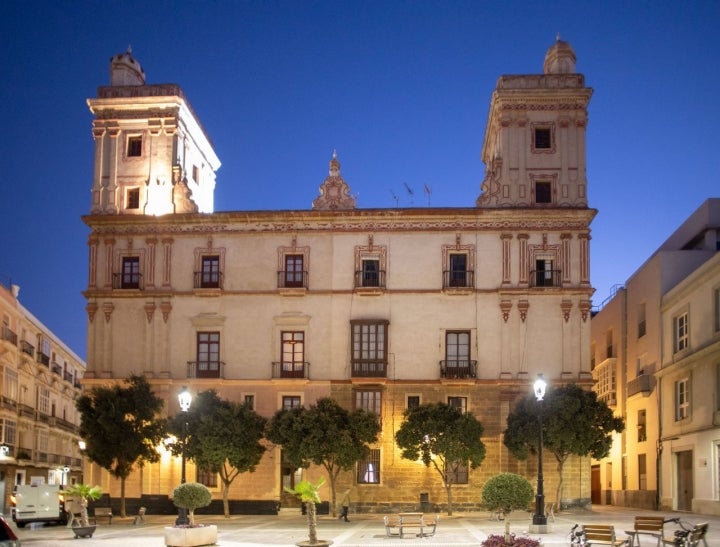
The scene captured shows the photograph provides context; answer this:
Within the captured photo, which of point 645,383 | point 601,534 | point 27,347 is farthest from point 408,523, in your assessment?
point 27,347

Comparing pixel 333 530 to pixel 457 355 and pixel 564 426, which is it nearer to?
pixel 564 426

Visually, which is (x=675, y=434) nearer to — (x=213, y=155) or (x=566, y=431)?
(x=566, y=431)

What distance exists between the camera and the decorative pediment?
4800 centimetres

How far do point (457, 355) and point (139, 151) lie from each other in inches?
731

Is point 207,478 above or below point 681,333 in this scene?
below

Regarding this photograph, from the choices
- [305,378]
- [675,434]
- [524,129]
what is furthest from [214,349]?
[675,434]

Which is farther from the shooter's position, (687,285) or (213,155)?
(213,155)

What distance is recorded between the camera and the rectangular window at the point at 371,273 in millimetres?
47219

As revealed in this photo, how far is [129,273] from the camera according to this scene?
48.4 m

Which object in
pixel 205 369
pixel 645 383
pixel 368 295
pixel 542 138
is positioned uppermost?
pixel 542 138

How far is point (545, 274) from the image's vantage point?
46.4 metres

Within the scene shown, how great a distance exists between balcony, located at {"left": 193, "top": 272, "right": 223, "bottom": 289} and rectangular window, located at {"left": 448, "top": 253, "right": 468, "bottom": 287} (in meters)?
10.9

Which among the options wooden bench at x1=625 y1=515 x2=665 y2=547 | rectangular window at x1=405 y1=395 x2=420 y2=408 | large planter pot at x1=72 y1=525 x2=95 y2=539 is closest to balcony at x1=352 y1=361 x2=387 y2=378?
rectangular window at x1=405 y1=395 x2=420 y2=408

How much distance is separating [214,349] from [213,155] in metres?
13.7
